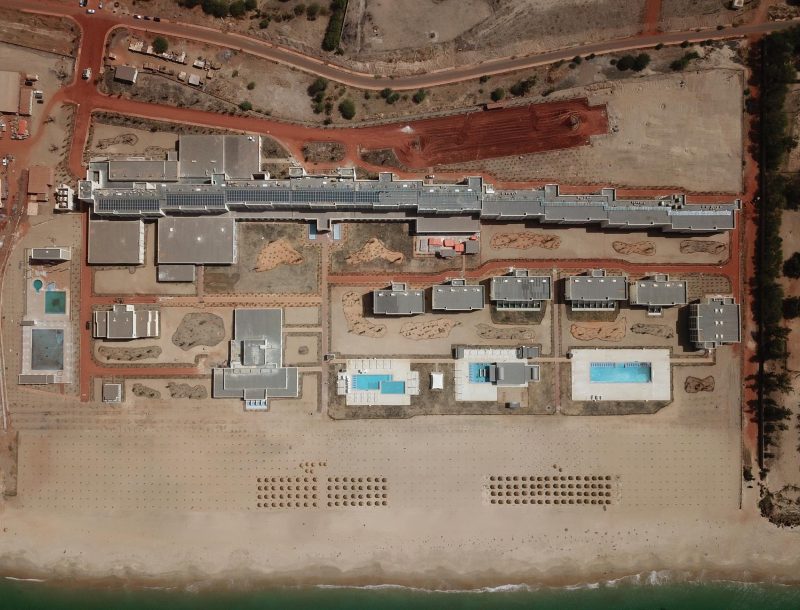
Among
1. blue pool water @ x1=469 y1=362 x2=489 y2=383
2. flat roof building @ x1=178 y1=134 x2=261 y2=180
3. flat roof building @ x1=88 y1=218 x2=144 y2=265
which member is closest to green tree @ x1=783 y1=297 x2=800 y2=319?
blue pool water @ x1=469 y1=362 x2=489 y2=383

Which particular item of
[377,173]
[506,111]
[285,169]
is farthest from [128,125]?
[506,111]

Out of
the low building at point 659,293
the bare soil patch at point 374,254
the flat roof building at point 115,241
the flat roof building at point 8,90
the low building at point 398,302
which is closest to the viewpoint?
the low building at point 398,302

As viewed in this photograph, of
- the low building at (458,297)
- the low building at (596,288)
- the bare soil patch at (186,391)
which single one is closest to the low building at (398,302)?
the low building at (458,297)

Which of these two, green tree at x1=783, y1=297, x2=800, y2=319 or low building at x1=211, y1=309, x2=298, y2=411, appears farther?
green tree at x1=783, y1=297, x2=800, y2=319

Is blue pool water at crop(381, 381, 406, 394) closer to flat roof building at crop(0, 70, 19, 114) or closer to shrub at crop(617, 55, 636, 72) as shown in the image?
shrub at crop(617, 55, 636, 72)

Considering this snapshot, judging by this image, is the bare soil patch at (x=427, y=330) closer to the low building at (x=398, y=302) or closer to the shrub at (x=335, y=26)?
the low building at (x=398, y=302)

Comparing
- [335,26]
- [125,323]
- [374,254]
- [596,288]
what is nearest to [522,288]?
[596,288]

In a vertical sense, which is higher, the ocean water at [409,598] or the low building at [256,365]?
the low building at [256,365]

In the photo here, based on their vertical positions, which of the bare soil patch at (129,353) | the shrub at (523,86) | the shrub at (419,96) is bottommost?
the bare soil patch at (129,353)
